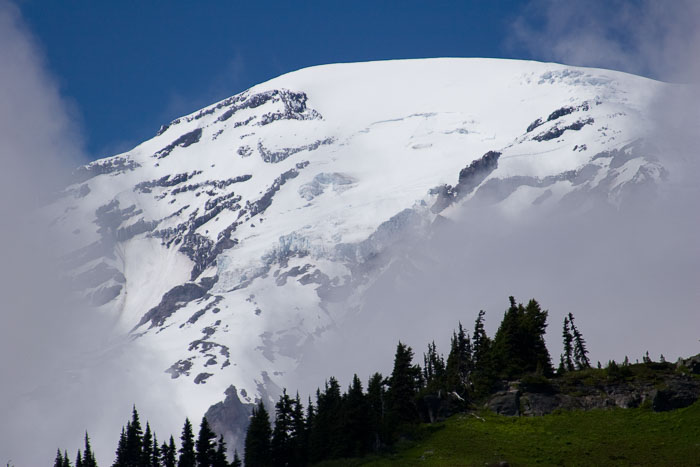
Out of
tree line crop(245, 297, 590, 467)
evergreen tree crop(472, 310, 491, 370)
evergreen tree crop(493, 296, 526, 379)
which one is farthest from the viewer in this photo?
evergreen tree crop(472, 310, 491, 370)

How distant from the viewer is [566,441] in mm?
94000

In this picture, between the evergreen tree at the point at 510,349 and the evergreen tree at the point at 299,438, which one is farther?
the evergreen tree at the point at 510,349

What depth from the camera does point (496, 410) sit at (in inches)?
4235

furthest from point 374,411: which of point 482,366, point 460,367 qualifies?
point 460,367

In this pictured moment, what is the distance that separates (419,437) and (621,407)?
75.7 feet

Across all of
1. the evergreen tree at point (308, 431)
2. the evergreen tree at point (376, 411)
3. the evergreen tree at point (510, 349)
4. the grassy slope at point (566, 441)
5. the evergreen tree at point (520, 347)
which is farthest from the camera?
the evergreen tree at point (520, 347)

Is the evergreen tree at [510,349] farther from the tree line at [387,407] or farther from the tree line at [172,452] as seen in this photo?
the tree line at [172,452]

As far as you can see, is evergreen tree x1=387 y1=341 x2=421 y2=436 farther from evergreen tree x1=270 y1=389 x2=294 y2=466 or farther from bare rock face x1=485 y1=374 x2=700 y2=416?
evergreen tree x1=270 y1=389 x2=294 y2=466

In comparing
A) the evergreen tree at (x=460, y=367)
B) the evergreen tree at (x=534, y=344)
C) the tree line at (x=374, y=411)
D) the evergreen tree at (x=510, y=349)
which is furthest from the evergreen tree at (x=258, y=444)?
the evergreen tree at (x=534, y=344)

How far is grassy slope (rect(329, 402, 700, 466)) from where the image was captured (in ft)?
291

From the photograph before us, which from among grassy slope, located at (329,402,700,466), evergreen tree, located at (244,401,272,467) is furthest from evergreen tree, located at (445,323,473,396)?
evergreen tree, located at (244,401,272,467)

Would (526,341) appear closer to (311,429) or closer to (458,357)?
(458,357)

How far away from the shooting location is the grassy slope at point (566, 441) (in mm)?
88750

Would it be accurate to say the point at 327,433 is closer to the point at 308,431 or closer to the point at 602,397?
the point at 308,431
